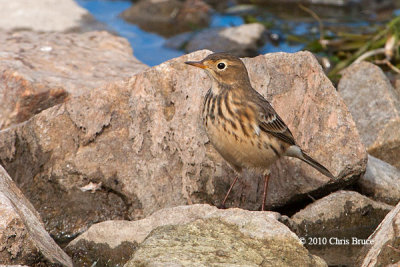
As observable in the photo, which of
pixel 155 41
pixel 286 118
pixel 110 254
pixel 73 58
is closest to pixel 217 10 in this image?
pixel 155 41

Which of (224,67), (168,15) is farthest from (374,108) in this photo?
(168,15)

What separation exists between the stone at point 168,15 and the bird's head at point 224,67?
7.24 m

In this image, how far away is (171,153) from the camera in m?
6.75

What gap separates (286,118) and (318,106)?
35 centimetres

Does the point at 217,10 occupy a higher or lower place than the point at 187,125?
lower

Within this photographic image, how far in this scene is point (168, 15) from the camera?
14094 millimetres

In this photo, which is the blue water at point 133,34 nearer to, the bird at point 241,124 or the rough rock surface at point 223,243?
the bird at point 241,124

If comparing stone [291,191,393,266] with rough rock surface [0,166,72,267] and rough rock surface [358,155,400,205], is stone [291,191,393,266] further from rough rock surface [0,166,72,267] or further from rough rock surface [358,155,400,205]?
rough rock surface [0,166,72,267]

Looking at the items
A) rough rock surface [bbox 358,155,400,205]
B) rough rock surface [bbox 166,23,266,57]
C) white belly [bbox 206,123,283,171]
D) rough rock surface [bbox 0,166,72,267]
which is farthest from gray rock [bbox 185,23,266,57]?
rough rock surface [bbox 0,166,72,267]

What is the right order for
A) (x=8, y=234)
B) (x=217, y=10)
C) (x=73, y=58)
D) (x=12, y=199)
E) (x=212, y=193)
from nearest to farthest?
(x=8, y=234), (x=12, y=199), (x=212, y=193), (x=73, y=58), (x=217, y=10)

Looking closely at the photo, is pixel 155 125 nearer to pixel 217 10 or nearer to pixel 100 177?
pixel 100 177

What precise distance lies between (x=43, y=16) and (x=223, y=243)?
8.35 meters

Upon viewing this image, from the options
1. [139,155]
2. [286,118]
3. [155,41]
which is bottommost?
[155,41]

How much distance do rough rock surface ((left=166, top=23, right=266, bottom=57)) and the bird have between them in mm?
5648
